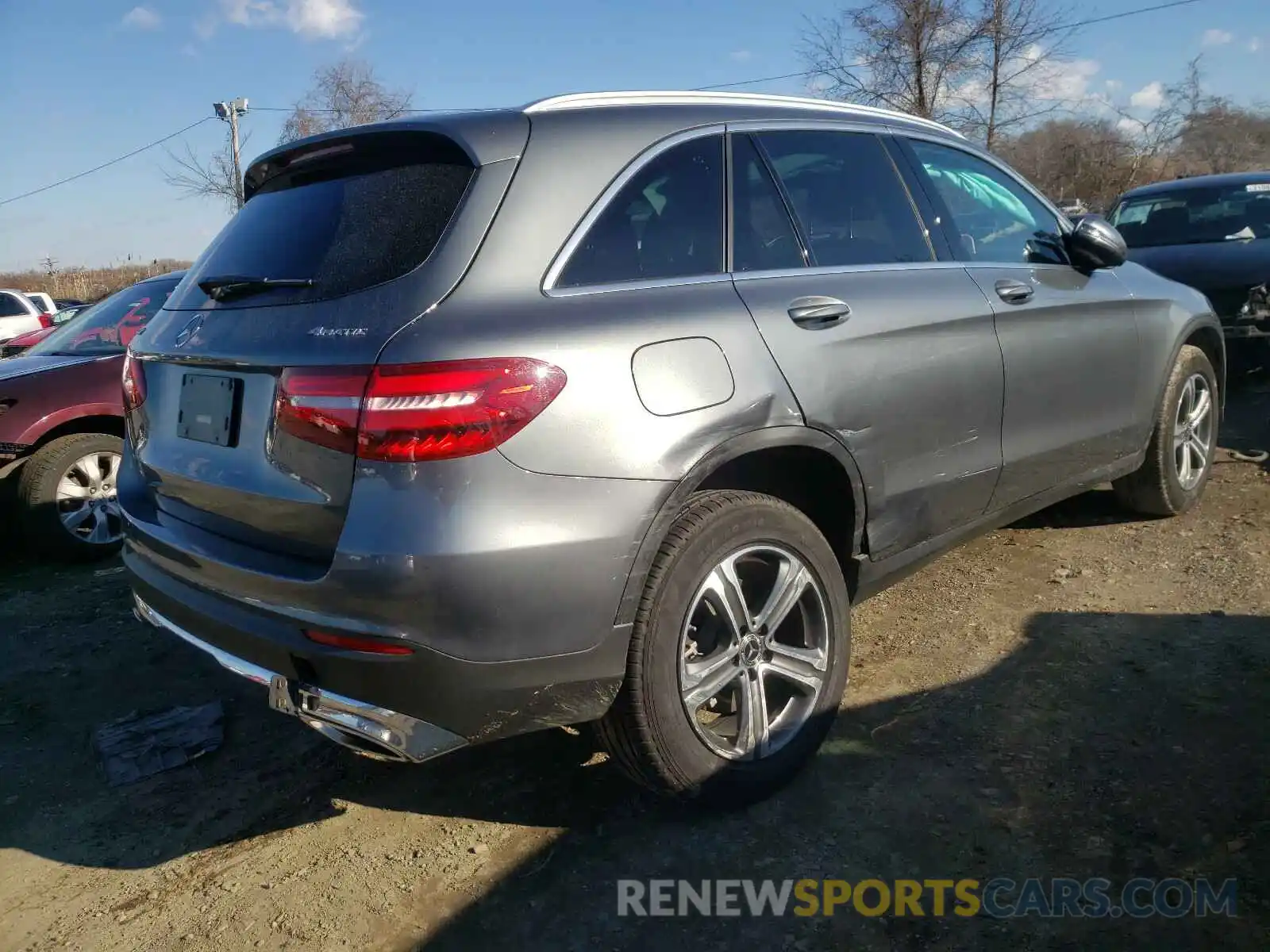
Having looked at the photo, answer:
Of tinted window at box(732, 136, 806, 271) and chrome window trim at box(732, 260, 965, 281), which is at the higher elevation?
tinted window at box(732, 136, 806, 271)

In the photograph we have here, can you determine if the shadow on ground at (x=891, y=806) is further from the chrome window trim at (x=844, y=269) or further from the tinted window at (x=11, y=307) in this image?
the tinted window at (x=11, y=307)

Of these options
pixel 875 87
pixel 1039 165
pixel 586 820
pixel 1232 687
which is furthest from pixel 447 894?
pixel 1039 165

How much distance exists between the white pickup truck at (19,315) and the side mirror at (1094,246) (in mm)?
15846

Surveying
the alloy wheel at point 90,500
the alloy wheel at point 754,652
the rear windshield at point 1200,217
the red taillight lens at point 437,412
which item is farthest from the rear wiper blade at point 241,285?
the rear windshield at point 1200,217

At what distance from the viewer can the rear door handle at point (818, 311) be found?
2691 millimetres

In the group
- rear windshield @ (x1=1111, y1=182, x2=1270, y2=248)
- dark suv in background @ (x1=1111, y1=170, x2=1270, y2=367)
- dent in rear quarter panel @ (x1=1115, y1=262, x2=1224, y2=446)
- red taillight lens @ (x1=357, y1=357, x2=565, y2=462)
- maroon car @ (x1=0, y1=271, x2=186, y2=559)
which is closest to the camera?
red taillight lens @ (x1=357, y1=357, x2=565, y2=462)

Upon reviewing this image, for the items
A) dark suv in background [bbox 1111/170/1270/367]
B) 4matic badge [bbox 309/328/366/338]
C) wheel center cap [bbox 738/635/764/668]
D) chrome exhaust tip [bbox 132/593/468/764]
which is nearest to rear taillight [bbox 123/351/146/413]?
4matic badge [bbox 309/328/366/338]

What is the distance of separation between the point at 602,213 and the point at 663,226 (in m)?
0.22

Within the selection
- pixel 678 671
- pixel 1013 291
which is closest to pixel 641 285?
pixel 678 671

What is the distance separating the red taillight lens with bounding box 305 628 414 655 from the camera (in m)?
2.07

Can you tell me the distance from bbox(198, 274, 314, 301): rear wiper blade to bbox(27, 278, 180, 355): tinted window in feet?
11.4

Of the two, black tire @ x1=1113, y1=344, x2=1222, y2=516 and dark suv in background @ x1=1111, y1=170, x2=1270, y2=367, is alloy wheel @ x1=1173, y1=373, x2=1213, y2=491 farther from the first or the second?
dark suv in background @ x1=1111, y1=170, x2=1270, y2=367

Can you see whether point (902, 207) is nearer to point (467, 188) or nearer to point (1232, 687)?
point (467, 188)

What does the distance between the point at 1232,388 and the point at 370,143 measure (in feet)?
24.7
